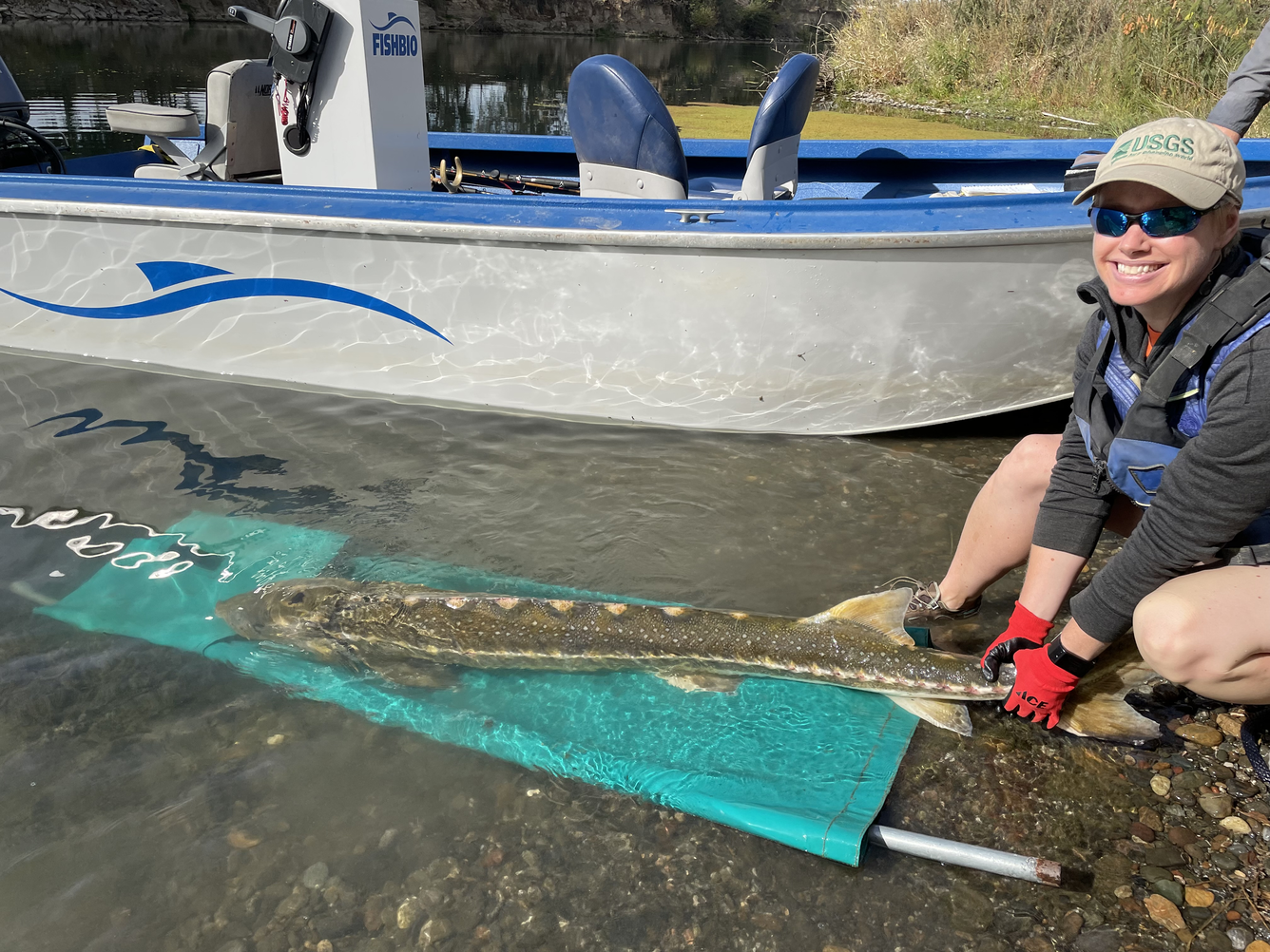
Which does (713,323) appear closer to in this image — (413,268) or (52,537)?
(413,268)

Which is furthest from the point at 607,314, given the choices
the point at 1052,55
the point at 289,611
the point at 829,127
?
the point at 1052,55

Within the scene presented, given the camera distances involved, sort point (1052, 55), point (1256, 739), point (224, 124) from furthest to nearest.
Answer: point (1052, 55), point (224, 124), point (1256, 739)

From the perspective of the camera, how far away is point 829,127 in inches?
355

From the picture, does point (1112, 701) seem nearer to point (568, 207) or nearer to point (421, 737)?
point (421, 737)

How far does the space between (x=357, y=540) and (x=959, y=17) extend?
14477 millimetres

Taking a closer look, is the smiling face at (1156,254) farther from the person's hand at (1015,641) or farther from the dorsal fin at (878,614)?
the dorsal fin at (878,614)

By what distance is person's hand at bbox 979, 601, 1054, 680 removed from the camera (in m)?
2.29

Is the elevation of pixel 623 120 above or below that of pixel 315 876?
above

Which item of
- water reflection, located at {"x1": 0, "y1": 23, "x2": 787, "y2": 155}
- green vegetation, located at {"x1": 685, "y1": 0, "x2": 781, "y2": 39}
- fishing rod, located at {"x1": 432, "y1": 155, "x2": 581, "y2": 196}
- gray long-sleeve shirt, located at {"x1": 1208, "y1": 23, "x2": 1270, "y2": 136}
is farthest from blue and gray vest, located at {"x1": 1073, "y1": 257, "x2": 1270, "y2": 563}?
green vegetation, located at {"x1": 685, "y1": 0, "x2": 781, "y2": 39}

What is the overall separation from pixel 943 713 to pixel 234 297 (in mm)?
3507

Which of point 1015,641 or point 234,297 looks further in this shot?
point 234,297

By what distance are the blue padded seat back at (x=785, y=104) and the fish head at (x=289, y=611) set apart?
2.44 meters

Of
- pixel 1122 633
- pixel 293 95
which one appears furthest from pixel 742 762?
pixel 293 95

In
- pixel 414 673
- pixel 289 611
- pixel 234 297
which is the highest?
pixel 234 297
